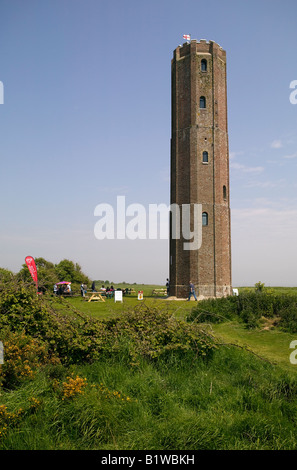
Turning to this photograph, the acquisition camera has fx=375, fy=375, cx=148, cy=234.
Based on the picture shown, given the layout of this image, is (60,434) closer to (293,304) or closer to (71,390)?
(71,390)

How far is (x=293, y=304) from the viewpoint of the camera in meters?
13.0

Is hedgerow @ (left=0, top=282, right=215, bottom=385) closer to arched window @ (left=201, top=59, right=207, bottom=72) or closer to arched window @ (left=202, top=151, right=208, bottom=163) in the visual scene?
arched window @ (left=202, top=151, right=208, bottom=163)

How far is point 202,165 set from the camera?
31781mm

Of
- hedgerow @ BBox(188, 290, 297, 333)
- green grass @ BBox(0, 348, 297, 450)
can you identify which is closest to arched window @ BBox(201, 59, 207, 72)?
hedgerow @ BBox(188, 290, 297, 333)

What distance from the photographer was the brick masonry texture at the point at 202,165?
101 feet

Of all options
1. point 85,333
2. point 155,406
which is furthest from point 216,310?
point 155,406

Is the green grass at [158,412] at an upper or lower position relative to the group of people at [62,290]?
lower

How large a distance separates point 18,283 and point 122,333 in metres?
2.79

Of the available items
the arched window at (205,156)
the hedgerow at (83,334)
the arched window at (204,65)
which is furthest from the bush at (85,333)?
the arched window at (204,65)

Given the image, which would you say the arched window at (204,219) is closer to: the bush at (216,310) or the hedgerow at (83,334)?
the bush at (216,310)

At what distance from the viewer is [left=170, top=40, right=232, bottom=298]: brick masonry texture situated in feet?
101

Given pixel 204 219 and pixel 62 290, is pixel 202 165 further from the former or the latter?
pixel 62 290

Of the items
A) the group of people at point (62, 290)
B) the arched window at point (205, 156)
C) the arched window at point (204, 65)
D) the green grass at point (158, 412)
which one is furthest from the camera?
the arched window at point (204, 65)

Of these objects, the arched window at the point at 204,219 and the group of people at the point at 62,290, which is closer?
the group of people at the point at 62,290
